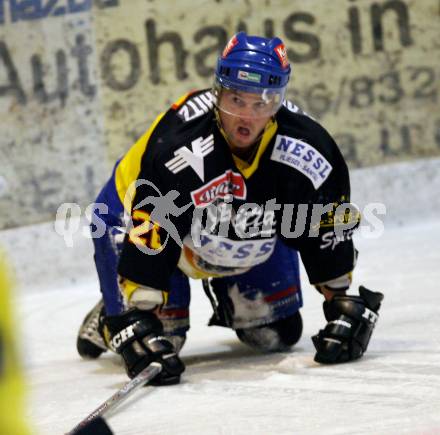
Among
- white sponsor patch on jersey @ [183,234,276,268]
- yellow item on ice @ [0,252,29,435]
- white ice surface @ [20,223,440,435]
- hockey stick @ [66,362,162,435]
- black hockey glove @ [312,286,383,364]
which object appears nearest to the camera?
yellow item on ice @ [0,252,29,435]

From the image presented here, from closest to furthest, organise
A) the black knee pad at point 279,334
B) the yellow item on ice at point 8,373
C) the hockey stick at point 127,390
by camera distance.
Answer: the yellow item on ice at point 8,373
the hockey stick at point 127,390
the black knee pad at point 279,334

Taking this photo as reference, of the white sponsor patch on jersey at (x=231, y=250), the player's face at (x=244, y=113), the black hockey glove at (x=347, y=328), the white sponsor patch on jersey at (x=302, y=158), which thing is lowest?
the black hockey glove at (x=347, y=328)

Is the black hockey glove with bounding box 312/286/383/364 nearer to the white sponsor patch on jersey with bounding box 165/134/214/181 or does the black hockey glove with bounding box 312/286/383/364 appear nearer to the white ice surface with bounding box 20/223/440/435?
the white ice surface with bounding box 20/223/440/435

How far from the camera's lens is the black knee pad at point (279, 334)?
11.0 ft

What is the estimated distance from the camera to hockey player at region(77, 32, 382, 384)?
9.27 ft

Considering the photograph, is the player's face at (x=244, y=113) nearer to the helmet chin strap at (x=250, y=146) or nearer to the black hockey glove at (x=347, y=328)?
the helmet chin strap at (x=250, y=146)

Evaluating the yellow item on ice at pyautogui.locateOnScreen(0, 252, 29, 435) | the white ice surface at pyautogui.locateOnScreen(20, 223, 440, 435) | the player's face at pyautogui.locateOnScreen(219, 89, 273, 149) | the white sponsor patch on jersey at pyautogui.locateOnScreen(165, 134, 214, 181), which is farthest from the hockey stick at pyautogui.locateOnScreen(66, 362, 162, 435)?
the yellow item on ice at pyautogui.locateOnScreen(0, 252, 29, 435)

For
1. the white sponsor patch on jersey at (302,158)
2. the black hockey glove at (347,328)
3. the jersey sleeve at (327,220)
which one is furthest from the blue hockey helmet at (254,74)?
the black hockey glove at (347,328)

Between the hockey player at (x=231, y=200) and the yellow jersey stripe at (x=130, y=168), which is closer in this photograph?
the hockey player at (x=231, y=200)

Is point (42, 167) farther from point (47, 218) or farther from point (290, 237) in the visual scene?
point (290, 237)

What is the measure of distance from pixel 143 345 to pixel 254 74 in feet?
2.52

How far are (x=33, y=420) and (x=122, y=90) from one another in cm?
278

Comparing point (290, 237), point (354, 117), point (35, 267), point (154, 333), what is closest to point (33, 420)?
point (154, 333)

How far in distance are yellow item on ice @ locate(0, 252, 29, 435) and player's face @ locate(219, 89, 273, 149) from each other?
1724mm
